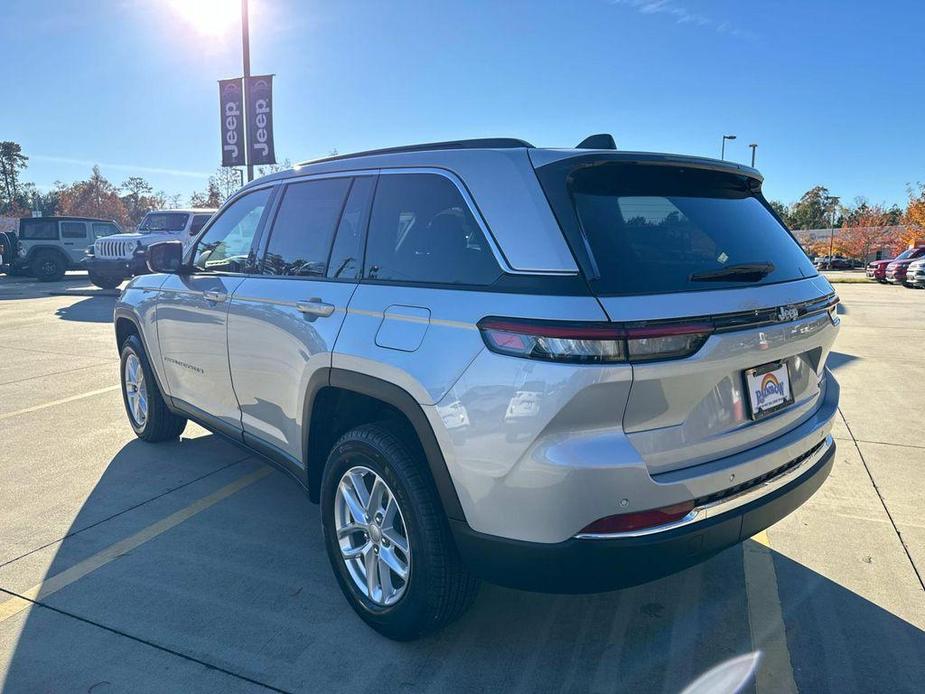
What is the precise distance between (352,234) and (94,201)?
268ft

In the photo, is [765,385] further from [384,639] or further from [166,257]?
[166,257]

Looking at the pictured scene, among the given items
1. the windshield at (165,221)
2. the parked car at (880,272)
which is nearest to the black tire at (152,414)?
the windshield at (165,221)

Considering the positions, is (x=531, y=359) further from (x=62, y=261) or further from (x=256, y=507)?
(x=62, y=261)

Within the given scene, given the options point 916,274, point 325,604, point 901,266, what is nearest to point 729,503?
point 325,604

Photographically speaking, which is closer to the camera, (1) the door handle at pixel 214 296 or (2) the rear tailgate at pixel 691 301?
(2) the rear tailgate at pixel 691 301

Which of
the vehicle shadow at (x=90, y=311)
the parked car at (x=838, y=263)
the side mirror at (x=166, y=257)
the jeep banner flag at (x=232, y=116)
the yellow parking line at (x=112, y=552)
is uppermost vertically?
the jeep banner flag at (x=232, y=116)

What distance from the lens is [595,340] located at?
78.0 inches

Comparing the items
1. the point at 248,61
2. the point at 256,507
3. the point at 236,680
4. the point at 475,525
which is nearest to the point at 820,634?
the point at 475,525

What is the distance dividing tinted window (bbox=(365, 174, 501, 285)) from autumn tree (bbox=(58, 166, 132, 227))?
3089 inches

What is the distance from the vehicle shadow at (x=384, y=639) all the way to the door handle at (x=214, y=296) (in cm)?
131

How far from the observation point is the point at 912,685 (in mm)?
2365

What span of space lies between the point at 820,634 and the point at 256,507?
2948mm

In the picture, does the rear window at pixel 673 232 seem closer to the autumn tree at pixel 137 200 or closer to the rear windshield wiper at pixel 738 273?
the rear windshield wiper at pixel 738 273

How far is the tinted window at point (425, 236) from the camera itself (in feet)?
7.78
